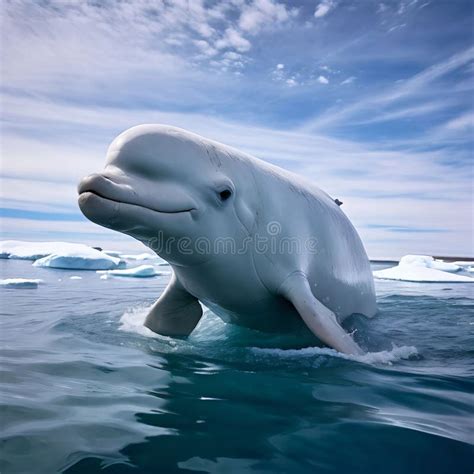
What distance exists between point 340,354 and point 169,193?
352 centimetres

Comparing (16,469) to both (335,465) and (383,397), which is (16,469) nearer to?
(335,465)

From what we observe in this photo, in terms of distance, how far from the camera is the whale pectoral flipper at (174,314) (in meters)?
9.46

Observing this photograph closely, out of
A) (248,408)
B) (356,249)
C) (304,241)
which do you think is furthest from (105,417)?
(356,249)

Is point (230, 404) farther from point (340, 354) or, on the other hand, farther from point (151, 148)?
point (151, 148)

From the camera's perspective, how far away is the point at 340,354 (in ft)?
23.8

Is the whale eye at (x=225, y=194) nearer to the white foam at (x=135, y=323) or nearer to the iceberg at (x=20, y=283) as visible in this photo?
the white foam at (x=135, y=323)

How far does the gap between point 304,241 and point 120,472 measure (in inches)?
228

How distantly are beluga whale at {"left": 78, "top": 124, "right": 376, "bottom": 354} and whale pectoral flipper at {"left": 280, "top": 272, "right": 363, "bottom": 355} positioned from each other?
0.02m

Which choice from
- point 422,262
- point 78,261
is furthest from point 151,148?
point 422,262

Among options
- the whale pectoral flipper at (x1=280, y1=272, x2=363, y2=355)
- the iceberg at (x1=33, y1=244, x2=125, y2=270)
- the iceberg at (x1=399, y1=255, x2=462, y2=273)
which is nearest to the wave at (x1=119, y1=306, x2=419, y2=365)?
the whale pectoral flipper at (x1=280, y1=272, x2=363, y2=355)

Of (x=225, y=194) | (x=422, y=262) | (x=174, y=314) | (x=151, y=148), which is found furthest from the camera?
(x=422, y=262)

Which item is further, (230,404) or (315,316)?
(315,316)

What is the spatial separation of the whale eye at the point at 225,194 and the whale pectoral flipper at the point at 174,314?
2.84m

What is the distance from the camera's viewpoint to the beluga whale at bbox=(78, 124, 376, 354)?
247 inches
